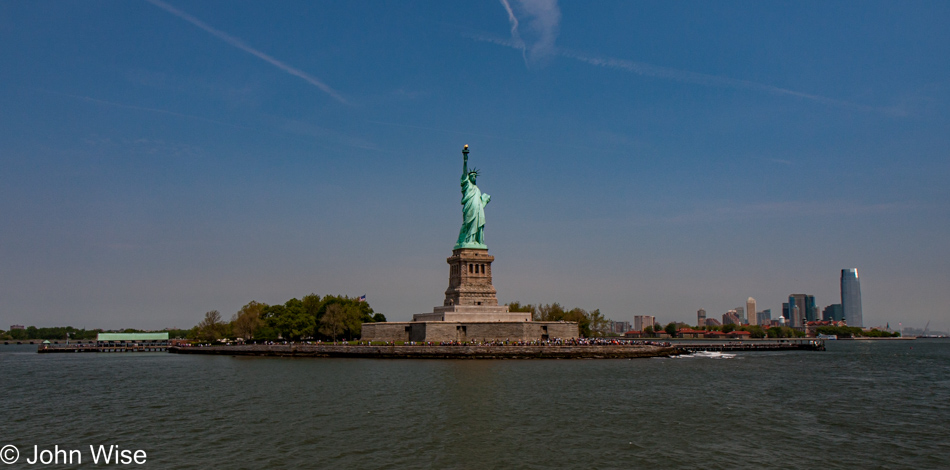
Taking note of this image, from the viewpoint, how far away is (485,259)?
70.1 meters

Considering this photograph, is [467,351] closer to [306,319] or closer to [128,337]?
[306,319]

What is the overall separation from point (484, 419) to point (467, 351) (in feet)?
106

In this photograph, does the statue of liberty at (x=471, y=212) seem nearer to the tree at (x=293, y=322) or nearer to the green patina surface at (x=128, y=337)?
the tree at (x=293, y=322)

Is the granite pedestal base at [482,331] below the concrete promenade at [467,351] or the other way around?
the other way around

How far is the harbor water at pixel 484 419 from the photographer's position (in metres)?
20.4

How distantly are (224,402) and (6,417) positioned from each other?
29.4 feet

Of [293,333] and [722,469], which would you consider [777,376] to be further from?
[293,333]

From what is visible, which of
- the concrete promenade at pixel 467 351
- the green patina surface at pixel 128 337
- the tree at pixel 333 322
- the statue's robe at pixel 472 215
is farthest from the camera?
the green patina surface at pixel 128 337

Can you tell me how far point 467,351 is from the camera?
193 feet

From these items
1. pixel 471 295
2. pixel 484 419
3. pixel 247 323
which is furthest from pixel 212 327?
pixel 484 419

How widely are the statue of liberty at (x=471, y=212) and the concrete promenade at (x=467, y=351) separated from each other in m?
15.0

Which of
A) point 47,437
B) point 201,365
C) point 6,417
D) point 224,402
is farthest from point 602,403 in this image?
point 201,365

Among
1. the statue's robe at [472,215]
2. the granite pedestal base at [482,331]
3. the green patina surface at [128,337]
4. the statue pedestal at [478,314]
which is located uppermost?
the statue's robe at [472,215]

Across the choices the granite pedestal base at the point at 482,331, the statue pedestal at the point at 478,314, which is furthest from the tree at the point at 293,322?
the statue pedestal at the point at 478,314
